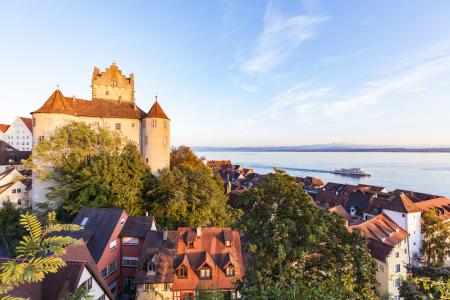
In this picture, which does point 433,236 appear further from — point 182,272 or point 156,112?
point 156,112

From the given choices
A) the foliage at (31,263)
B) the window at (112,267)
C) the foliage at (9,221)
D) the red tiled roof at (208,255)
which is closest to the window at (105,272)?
the window at (112,267)

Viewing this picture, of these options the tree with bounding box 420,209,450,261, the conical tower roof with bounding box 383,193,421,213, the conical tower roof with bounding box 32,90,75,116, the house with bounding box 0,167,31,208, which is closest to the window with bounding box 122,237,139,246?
the conical tower roof with bounding box 32,90,75,116

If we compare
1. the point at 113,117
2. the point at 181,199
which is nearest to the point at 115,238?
the point at 181,199

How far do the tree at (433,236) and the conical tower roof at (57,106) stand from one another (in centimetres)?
4739

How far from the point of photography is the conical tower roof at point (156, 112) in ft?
93.9

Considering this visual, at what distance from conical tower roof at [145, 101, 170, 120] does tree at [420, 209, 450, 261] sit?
3714 centimetres

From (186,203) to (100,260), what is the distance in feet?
32.5

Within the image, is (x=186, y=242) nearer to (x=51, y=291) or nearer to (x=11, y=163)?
(x=51, y=291)

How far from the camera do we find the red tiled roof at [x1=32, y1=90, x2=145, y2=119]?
81.7 ft

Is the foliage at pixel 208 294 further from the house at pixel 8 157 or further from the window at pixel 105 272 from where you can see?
the house at pixel 8 157

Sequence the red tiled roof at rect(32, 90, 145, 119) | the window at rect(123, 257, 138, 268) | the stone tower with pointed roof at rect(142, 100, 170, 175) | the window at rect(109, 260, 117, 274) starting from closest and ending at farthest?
the window at rect(109, 260, 117, 274)
the window at rect(123, 257, 138, 268)
the red tiled roof at rect(32, 90, 145, 119)
the stone tower with pointed roof at rect(142, 100, 170, 175)

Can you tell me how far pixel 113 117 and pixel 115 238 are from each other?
56.8 ft

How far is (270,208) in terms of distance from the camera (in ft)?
37.8

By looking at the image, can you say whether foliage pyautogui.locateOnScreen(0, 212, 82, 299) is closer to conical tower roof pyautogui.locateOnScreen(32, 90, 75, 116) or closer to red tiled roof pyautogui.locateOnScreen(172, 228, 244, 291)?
red tiled roof pyautogui.locateOnScreen(172, 228, 244, 291)
